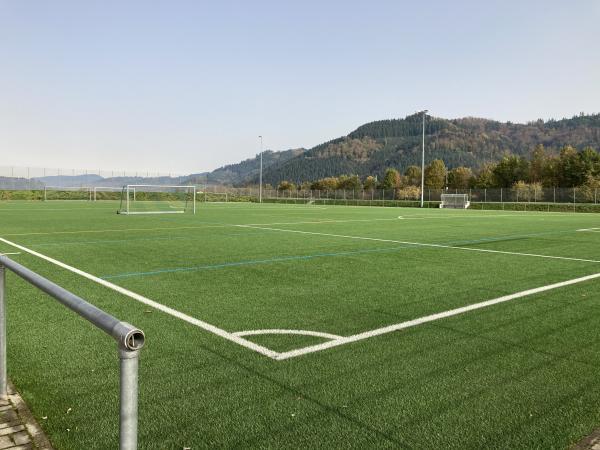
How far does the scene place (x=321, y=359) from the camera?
4.15 metres

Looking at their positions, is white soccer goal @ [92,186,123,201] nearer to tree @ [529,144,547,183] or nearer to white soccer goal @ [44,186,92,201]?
white soccer goal @ [44,186,92,201]

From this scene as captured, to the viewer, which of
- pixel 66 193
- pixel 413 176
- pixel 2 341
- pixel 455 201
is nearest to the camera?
pixel 2 341

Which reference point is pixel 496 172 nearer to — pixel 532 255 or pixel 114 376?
pixel 532 255

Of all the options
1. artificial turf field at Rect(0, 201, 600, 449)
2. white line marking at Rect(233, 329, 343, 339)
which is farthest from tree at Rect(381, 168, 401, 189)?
white line marking at Rect(233, 329, 343, 339)

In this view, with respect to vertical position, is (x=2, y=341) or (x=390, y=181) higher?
(x=390, y=181)

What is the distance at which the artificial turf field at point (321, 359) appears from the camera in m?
2.96

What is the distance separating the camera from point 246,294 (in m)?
6.70

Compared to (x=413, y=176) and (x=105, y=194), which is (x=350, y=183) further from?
(x=105, y=194)

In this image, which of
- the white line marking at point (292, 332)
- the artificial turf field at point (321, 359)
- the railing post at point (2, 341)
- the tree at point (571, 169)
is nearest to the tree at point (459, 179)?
the tree at point (571, 169)

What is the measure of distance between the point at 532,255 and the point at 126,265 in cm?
856

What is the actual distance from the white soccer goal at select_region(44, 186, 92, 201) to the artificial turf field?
56.8 m

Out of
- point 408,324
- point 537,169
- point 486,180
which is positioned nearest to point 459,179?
point 486,180

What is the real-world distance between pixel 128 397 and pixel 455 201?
5670 cm

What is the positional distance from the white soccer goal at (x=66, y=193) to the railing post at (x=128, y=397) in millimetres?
61413
